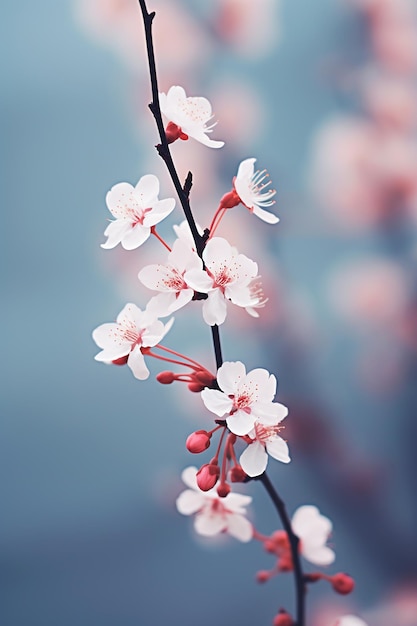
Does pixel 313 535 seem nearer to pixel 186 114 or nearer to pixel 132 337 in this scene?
pixel 132 337

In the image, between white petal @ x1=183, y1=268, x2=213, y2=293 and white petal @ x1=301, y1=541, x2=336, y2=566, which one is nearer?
white petal @ x1=183, y1=268, x2=213, y2=293

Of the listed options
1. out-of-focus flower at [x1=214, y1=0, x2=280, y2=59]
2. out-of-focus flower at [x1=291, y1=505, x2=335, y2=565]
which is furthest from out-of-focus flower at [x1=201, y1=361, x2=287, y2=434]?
out-of-focus flower at [x1=214, y1=0, x2=280, y2=59]

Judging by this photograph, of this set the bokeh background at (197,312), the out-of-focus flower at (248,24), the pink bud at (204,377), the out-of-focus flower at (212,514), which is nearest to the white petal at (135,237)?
the pink bud at (204,377)

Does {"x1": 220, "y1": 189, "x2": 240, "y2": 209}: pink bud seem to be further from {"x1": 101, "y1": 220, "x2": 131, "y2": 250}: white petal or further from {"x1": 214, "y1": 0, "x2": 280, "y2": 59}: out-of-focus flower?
{"x1": 214, "y1": 0, "x2": 280, "y2": 59}: out-of-focus flower

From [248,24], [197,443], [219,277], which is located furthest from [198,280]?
[248,24]

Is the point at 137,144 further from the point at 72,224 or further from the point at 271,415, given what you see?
the point at 271,415

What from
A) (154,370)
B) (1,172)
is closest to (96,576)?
(154,370)
